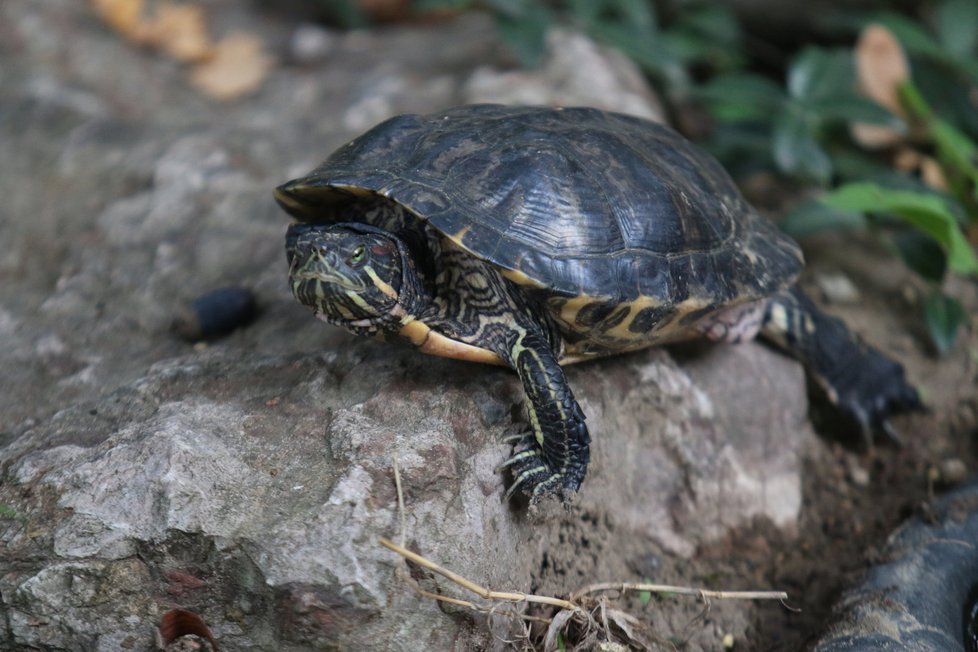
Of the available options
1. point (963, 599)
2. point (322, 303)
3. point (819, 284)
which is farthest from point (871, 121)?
point (322, 303)

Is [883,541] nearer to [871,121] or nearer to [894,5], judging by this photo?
[871,121]

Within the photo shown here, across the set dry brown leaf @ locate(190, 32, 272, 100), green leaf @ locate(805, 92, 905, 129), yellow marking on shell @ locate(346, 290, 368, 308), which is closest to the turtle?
yellow marking on shell @ locate(346, 290, 368, 308)

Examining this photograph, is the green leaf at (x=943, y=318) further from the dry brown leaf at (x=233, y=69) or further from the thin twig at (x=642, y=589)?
the dry brown leaf at (x=233, y=69)

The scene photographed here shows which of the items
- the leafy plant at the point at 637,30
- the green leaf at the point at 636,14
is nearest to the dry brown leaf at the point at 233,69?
the leafy plant at the point at 637,30

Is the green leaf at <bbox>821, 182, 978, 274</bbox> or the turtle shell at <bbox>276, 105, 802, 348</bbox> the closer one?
the turtle shell at <bbox>276, 105, 802, 348</bbox>

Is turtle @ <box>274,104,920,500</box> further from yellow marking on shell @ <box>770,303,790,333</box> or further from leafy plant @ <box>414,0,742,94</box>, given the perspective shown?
leafy plant @ <box>414,0,742,94</box>

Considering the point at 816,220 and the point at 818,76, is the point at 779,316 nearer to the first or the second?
the point at 816,220

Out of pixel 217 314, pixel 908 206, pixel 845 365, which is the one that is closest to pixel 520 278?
pixel 217 314
